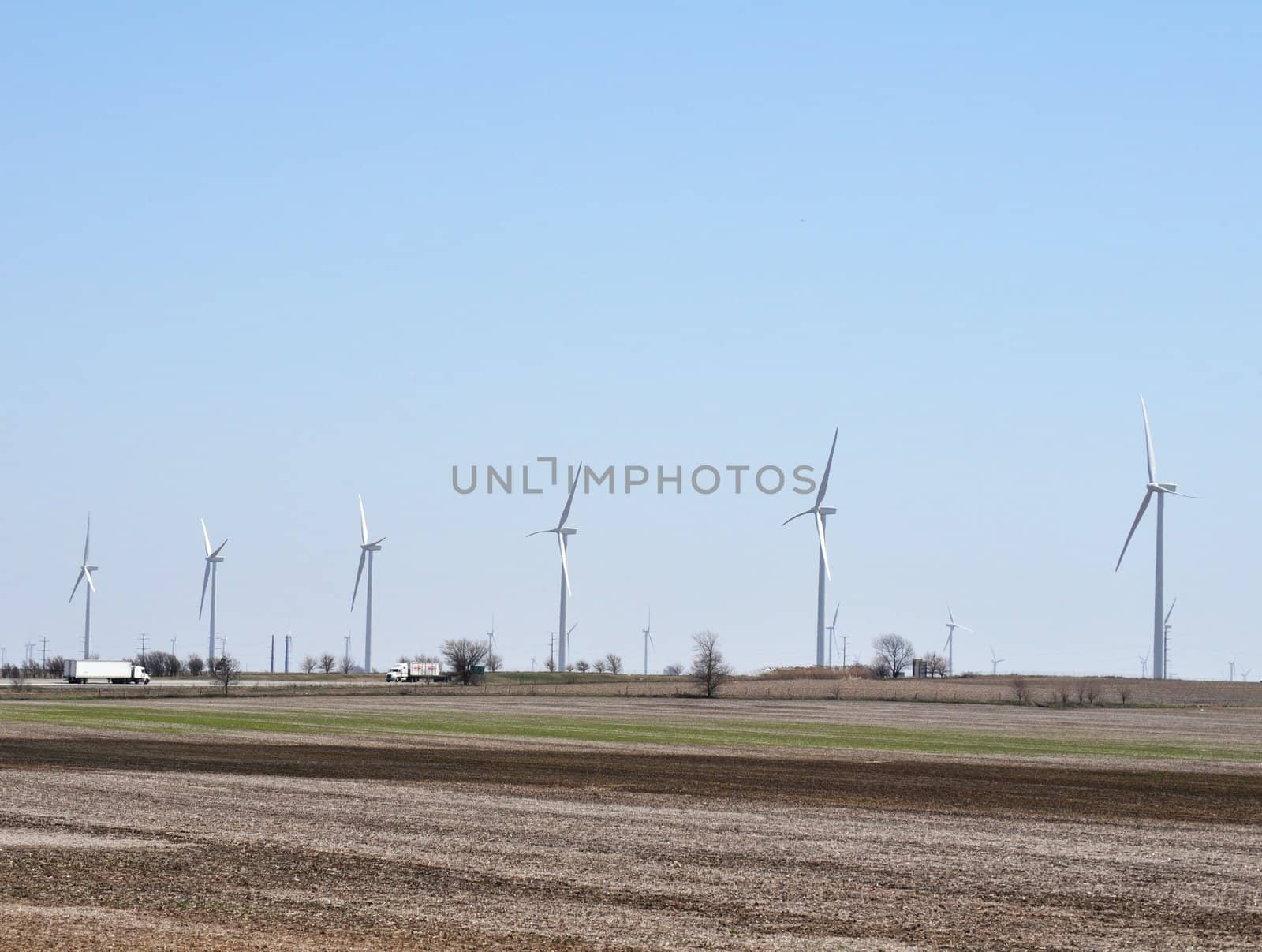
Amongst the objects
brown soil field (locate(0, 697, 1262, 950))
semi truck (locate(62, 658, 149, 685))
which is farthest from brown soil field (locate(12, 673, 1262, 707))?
brown soil field (locate(0, 697, 1262, 950))

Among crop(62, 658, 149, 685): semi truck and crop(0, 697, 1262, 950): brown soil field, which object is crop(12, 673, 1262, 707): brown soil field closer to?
crop(62, 658, 149, 685): semi truck

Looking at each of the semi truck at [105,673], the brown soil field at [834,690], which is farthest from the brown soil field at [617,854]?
the semi truck at [105,673]

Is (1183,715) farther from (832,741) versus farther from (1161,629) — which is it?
(832,741)

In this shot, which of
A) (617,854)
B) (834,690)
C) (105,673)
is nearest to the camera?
(617,854)

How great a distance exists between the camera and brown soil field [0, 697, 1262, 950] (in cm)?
2064

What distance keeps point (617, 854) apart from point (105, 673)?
166 metres

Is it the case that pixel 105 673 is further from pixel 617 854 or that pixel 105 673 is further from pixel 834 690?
pixel 617 854

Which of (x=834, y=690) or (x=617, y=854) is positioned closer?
(x=617, y=854)

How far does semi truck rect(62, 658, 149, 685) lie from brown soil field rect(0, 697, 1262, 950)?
135697 millimetres

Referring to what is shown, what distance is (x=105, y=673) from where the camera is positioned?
182 m

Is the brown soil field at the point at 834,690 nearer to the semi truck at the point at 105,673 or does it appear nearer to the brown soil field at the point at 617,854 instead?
the semi truck at the point at 105,673

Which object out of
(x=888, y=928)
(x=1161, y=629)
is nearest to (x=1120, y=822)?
(x=888, y=928)

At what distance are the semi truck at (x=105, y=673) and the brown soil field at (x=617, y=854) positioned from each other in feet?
445

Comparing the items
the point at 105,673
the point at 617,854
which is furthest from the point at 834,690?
the point at 617,854
